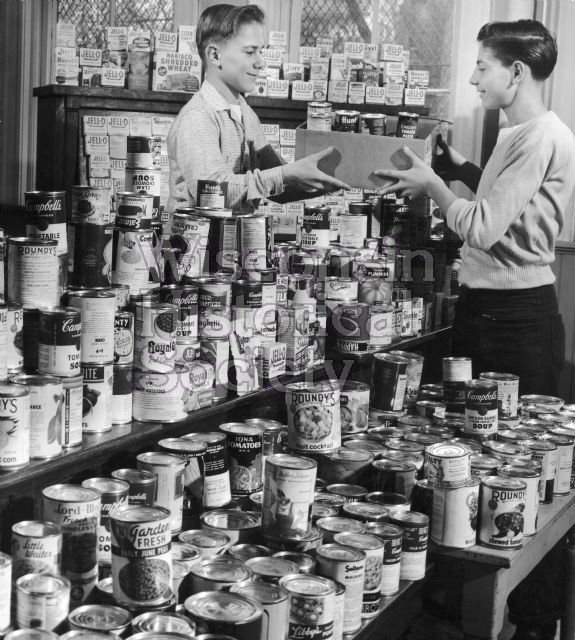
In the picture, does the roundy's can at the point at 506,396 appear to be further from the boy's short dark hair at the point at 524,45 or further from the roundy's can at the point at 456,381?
the boy's short dark hair at the point at 524,45

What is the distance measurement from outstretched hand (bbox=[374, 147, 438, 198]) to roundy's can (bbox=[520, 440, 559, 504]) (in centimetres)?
94

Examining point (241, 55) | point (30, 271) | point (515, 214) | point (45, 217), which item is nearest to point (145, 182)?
point (45, 217)

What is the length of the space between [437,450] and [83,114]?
10.7ft

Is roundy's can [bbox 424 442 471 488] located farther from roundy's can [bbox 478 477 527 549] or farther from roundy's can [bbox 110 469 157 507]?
roundy's can [bbox 110 469 157 507]

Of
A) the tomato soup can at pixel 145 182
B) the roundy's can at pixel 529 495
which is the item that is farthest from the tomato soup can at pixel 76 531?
the roundy's can at pixel 529 495

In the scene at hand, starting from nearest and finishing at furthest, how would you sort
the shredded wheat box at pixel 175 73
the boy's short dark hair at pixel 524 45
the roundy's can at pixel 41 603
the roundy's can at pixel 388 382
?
the roundy's can at pixel 41 603 < the roundy's can at pixel 388 382 < the boy's short dark hair at pixel 524 45 < the shredded wheat box at pixel 175 73

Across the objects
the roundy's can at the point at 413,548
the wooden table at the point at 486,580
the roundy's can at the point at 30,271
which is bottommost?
the wooden table at the point at 486,580

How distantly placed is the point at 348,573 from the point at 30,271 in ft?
2.83

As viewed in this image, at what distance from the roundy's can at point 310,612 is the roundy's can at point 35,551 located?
0.38 metres

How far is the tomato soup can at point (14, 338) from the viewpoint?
1834 mm

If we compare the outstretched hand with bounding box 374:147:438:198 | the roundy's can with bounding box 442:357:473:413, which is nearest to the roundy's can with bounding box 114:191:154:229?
the outstretched hand with bounding box 374:147:438:198

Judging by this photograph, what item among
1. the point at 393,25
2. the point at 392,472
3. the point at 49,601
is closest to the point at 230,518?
the point at 392,472

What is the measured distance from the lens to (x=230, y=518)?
196cm

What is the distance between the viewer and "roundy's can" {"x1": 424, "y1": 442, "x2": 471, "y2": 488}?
2182 millimetres
